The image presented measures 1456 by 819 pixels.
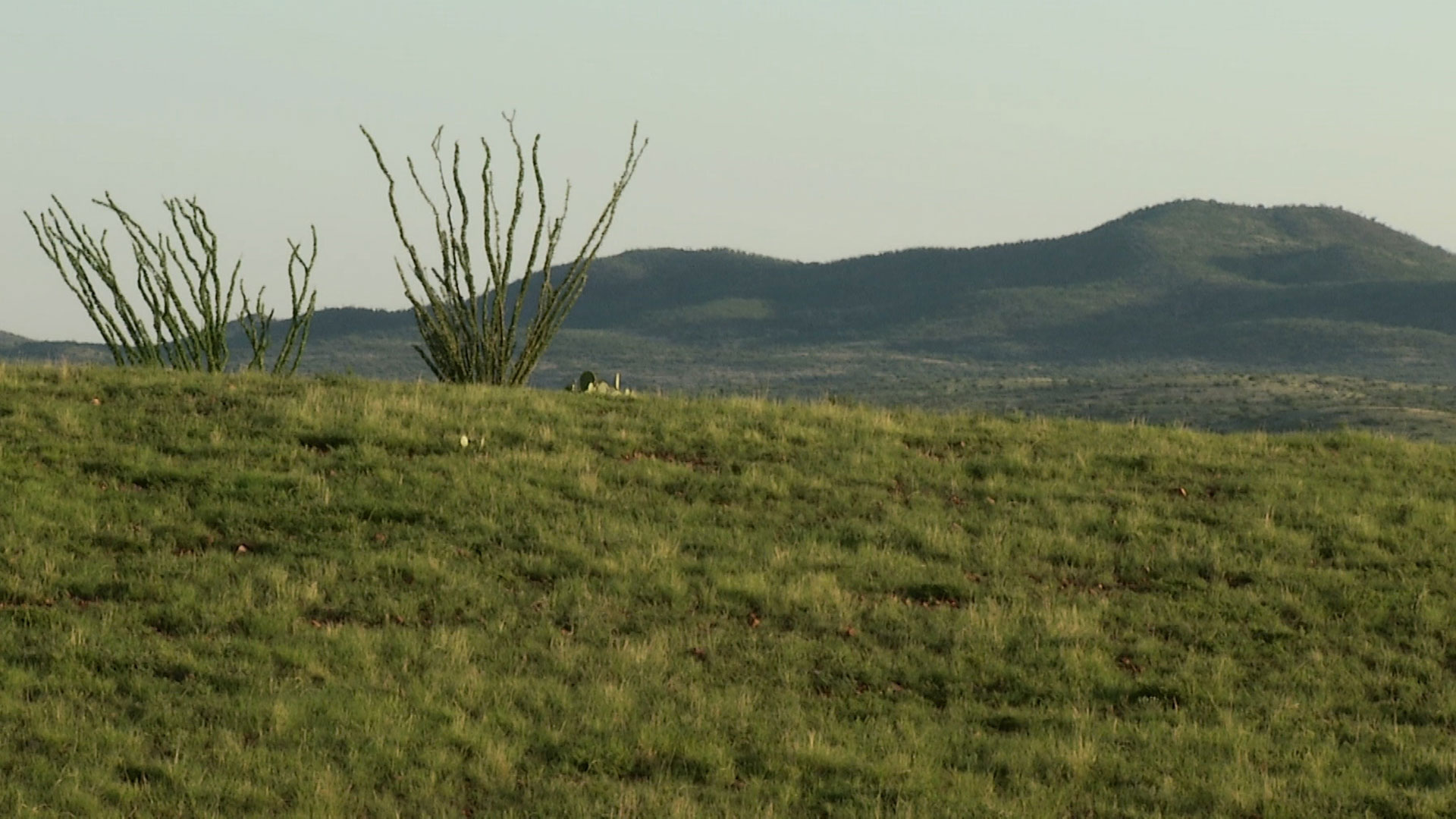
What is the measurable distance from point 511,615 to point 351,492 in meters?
3.47

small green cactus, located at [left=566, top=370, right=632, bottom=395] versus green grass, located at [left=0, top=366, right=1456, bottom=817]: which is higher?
small green cactus, located at [left=566, top=370, right=632, bottom=395]

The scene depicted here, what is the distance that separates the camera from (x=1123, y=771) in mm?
11438

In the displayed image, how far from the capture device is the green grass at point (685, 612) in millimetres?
10898

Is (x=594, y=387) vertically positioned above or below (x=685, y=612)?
above

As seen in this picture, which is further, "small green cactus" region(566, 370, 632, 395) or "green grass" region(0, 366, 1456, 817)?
"small green cactus" region(566, 370, 632, 395)

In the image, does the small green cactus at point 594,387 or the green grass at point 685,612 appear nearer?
the green grass at point 685,612

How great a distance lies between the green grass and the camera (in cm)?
1090

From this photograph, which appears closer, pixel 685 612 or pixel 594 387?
pixel 685 612

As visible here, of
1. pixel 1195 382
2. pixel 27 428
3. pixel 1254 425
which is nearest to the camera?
pixel 27 428

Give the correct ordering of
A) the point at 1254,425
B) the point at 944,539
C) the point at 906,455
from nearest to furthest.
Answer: the point at 944,539 → the point at 906,455 → the point at 1254,425

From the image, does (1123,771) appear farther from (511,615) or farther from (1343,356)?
(1343,356)

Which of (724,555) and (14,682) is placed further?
(724,555)

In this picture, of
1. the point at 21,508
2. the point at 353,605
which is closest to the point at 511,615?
the point at 353,605

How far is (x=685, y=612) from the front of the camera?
14477 millimetres
